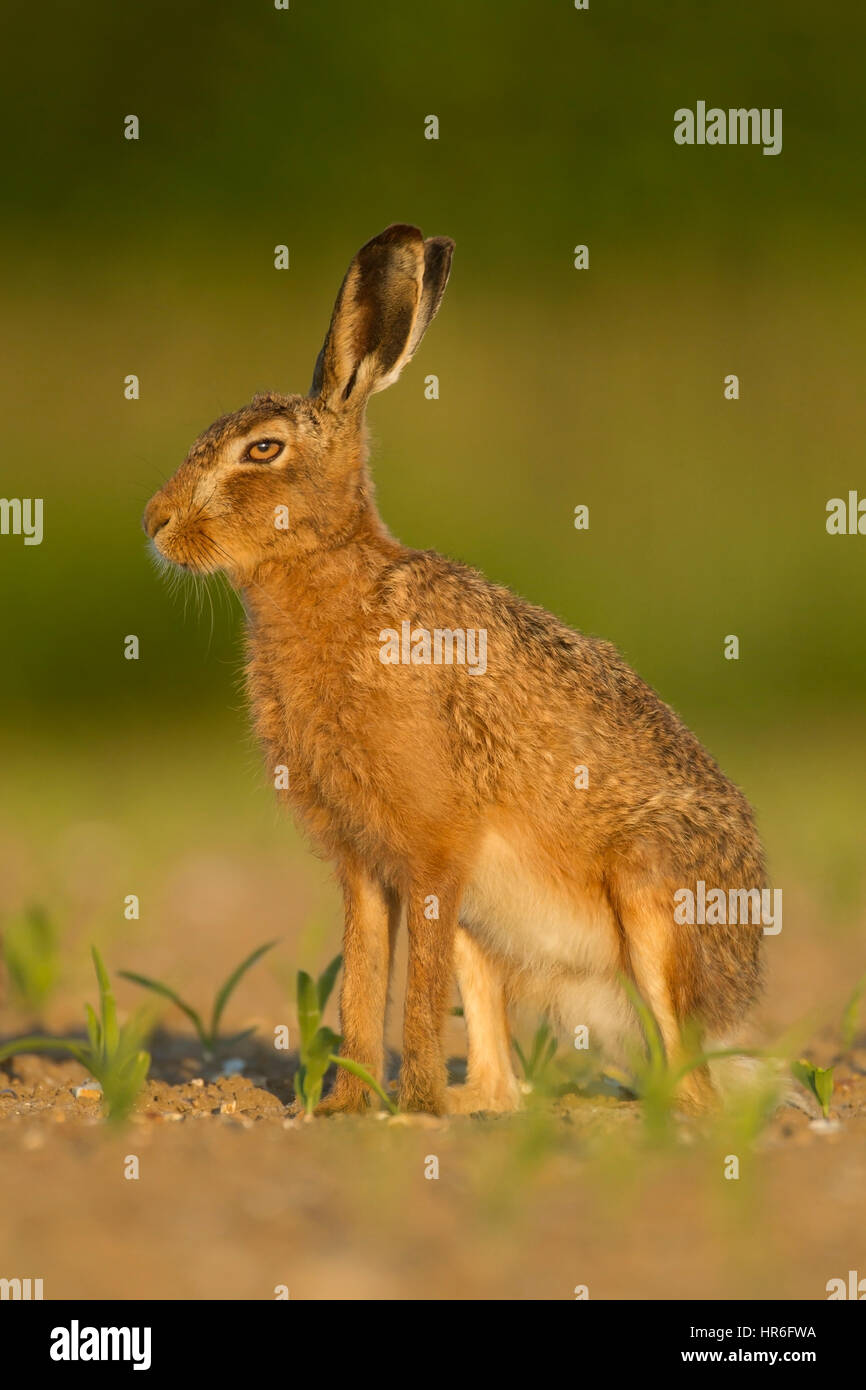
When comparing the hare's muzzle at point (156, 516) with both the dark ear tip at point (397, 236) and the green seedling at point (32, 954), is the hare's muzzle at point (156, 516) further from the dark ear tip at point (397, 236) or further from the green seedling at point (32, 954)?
the green seedling at point (32, 954)

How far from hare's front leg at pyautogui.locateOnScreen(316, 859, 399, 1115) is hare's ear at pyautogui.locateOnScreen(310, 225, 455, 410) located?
160 centimetres

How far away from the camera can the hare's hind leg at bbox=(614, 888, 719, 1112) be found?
522 cm

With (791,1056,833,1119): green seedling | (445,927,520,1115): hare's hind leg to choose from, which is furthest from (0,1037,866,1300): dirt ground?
(445,927,520,1115): hare's hind leg

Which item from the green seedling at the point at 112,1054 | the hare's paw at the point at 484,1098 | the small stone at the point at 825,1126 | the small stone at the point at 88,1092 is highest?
the green seedling at the point at 112,1054

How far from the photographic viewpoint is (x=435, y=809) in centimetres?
510

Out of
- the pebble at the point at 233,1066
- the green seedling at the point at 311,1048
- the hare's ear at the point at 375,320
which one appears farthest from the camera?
the pebble at the point at 233,1066

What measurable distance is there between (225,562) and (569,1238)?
277cm

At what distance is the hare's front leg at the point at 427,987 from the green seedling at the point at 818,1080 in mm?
1117

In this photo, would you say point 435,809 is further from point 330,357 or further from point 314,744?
point 330,357

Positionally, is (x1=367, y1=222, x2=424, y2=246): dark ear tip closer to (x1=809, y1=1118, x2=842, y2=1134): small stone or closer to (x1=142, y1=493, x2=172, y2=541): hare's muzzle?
(x1=142, y1=493, x2=172, y2=541): hare's muzzle

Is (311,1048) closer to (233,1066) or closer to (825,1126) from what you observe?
(233,1066)

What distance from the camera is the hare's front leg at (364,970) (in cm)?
539

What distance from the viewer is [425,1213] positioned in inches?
130

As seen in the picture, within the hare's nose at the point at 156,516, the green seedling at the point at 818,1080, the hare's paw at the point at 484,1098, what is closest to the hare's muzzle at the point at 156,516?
the hare's nose at the point at 156,516
